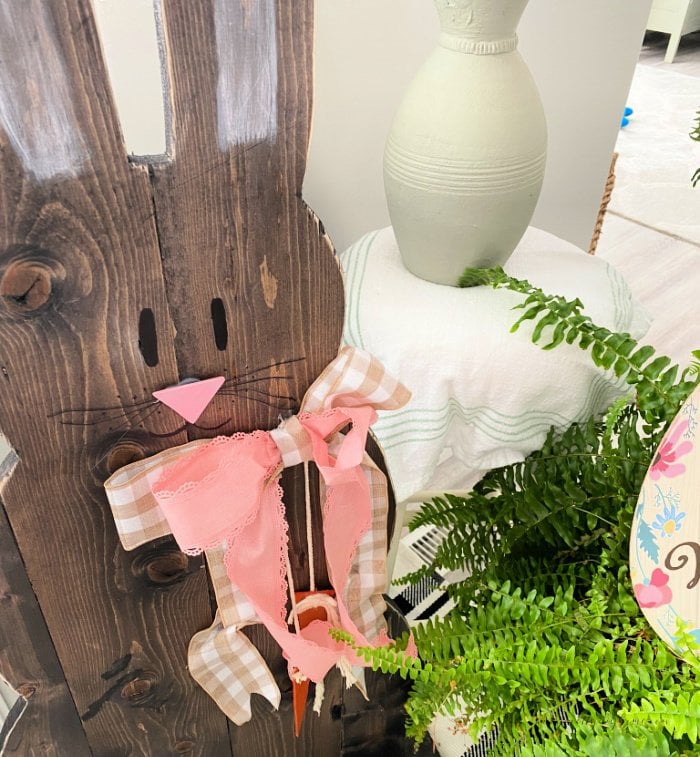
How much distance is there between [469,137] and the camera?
0.74 meters

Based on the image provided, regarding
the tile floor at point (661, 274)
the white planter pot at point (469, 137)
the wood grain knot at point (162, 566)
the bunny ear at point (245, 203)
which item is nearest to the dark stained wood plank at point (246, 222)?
the bunny ear at point (245, 203)

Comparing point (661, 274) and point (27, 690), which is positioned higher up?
point (27, 690)

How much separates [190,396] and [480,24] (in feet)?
1.68

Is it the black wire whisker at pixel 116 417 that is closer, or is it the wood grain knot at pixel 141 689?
the black wire whisker at pixel 116 417

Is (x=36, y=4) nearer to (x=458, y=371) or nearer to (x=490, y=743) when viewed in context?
(x=458, y=371)

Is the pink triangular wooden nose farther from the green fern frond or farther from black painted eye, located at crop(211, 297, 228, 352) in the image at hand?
the green fern frond

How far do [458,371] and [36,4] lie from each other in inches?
21.4

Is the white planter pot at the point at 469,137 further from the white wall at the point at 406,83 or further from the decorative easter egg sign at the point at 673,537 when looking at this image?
the decorative easter egg sign at the point at 673,537

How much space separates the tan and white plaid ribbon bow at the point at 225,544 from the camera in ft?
1.65

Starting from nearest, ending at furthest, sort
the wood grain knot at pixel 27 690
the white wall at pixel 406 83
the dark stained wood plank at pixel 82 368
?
→ the dark stained wood plank at pixel 82 368 → the wood grain knot at pixel 27 690 → the white wall at pixel 406 83

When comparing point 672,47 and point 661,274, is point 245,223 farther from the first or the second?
point 672,47

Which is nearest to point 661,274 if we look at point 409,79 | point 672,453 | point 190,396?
point 409,79

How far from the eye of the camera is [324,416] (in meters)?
0.52

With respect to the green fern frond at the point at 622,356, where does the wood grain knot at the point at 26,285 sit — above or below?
above
